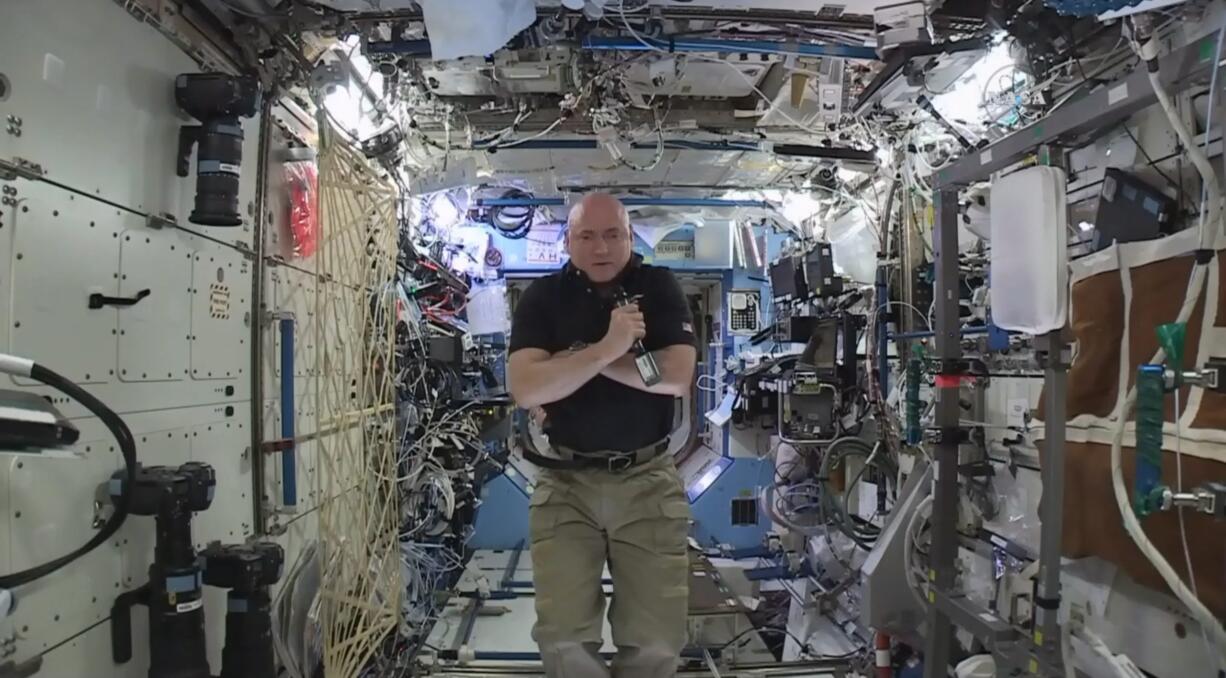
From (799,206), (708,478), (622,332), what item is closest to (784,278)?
(799,206)

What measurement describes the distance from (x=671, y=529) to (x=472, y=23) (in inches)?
80.3

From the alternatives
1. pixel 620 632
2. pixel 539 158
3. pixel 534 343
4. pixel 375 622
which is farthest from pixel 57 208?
pixel 539 158

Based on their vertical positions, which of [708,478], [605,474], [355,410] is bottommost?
[708,478]

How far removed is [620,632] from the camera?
2.45 m

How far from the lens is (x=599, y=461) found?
2480mm

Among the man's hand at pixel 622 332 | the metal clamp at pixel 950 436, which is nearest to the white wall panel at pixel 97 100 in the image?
the man's hand at pixel 622 332

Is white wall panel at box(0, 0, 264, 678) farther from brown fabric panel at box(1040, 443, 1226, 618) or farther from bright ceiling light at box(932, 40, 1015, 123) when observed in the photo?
bright ceiling light at box(932, 40, 1015, 123)

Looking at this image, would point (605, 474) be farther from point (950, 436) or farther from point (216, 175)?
point (216, 175)

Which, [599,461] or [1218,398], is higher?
[1218,398]

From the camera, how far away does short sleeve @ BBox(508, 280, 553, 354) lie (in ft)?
8.12

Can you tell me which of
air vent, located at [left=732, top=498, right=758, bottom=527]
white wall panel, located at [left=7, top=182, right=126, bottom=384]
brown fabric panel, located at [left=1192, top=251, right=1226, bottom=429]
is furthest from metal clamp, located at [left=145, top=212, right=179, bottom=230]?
air vent, located at [left=732, top=498, right=758, bottom=527]

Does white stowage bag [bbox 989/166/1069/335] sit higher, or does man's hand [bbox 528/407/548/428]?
white stowage bag [bbox 989/166/1069/335]

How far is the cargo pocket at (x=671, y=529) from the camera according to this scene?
245 cm

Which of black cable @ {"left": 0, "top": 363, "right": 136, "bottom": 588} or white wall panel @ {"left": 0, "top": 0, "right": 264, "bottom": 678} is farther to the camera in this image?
white wall panel @ {"left": 0, "top": 0, "right": 264, "bottom": 678}
